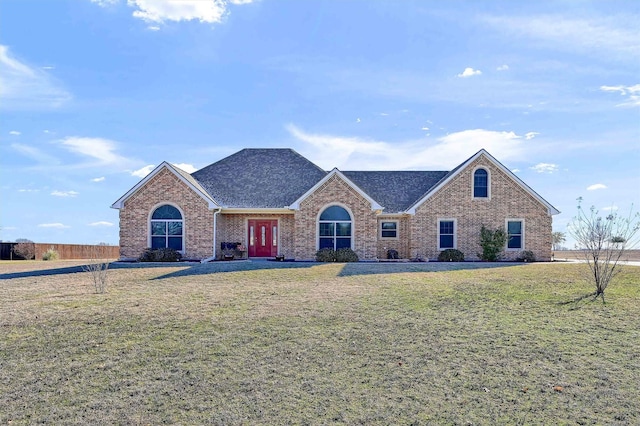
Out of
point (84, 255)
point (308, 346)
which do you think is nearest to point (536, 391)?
point (308, 346)

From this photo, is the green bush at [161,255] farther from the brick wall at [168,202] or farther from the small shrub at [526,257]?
the small shrub at [526,257]

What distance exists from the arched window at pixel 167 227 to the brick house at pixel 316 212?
0.05m

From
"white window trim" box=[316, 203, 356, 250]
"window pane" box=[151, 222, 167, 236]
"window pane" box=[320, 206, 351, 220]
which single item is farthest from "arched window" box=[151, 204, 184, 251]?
"window pane" box=[320, 206, 351, 220]

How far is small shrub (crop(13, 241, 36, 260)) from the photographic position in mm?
36438

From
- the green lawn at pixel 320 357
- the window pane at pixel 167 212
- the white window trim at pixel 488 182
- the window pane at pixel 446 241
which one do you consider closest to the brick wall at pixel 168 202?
the window pane at pixel 167 212

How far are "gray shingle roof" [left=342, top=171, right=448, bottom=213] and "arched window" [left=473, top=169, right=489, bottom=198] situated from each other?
3570 mm

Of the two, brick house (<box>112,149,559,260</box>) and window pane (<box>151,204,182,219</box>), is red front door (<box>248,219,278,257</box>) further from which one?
window pane (<box>151,204,182,219</box>)

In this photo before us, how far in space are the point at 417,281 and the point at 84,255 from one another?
3983cm

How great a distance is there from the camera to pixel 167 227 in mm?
24516

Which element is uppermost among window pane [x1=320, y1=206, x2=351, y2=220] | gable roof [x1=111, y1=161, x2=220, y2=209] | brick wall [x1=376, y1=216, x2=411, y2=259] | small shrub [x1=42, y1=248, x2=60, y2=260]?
gable roof [x1=111, y1=161, x2=220, y2=209]

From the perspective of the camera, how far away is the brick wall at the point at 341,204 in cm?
2452

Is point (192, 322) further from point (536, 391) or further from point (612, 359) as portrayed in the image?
point (612, 359)

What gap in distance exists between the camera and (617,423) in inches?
224

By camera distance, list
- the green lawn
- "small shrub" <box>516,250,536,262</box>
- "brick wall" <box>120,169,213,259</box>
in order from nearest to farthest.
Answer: the green lawn
"brick wall" <box>120,169,213,259</box>
"small shrub" <box>516,250,536,262</box>
